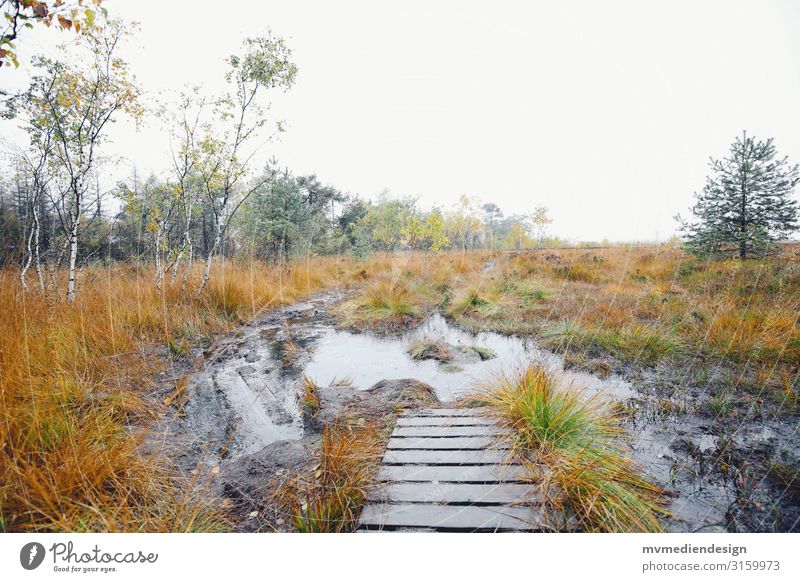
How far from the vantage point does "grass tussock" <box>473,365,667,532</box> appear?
1.73 meters

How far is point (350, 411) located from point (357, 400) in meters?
0.28

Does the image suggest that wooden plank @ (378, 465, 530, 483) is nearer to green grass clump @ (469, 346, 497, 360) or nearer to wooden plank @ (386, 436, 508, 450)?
wooden plank @ (386, 436, 508, 450)

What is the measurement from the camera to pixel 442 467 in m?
2.18

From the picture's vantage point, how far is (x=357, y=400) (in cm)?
365

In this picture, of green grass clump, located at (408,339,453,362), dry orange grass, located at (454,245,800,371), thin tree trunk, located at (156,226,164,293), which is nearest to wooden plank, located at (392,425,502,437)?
green grass clump, located at (408,339,453,362)

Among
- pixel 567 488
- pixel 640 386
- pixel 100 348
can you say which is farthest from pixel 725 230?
pixel 100 348

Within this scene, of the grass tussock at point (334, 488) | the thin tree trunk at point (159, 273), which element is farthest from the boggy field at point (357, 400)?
the thin tree trunk at point (159, 273)

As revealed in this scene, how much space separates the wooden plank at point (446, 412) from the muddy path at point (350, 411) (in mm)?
333

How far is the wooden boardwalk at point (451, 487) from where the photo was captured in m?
1.71

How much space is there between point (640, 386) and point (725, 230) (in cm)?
714

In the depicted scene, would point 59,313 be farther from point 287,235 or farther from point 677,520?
point 287,235

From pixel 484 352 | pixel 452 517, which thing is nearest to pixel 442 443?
pixel 452 517

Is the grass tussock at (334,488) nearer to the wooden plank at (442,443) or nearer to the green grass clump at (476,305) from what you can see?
the wooden plank at (442,443)
